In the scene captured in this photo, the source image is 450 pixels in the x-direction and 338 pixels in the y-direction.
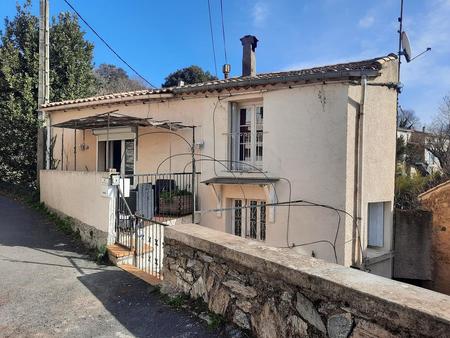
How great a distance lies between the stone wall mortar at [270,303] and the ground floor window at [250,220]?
527cm

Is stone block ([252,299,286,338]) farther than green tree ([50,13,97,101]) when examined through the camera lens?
No

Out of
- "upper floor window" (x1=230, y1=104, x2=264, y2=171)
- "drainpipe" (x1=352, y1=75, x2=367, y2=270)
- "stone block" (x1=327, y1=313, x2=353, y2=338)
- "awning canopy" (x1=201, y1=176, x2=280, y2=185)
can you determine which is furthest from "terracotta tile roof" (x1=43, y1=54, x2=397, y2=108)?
"stone block" (x1=327, y1=313, x2=353, y2=338)

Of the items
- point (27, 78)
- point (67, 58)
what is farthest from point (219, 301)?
point (67, 58)

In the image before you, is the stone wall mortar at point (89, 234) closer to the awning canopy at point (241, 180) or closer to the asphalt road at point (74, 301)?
the asphalt road at point (74, 301)

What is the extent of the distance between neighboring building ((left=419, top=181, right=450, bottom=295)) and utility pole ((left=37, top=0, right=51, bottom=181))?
14434mm

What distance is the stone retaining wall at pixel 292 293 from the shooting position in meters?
2.36

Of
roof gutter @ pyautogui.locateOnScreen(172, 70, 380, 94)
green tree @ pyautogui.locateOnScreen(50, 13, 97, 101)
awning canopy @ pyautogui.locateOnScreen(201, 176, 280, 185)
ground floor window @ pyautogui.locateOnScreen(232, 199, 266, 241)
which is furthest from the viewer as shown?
green tree @ pyautogui.locateOnScreen(50, 13, 97, 101)

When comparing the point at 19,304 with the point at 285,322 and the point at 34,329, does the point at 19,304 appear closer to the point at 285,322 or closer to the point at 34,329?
the point at 34,329

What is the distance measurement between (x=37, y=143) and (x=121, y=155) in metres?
4.30

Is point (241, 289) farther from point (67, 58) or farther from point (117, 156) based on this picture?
point (67, 58)

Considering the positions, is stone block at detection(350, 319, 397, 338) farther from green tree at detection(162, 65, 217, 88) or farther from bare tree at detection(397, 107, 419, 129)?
bare tree at detection(397, 107, 419, 129)

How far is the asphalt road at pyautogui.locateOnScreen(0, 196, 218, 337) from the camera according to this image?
13.9 feet

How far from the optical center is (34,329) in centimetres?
434

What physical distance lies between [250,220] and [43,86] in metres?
10.6
